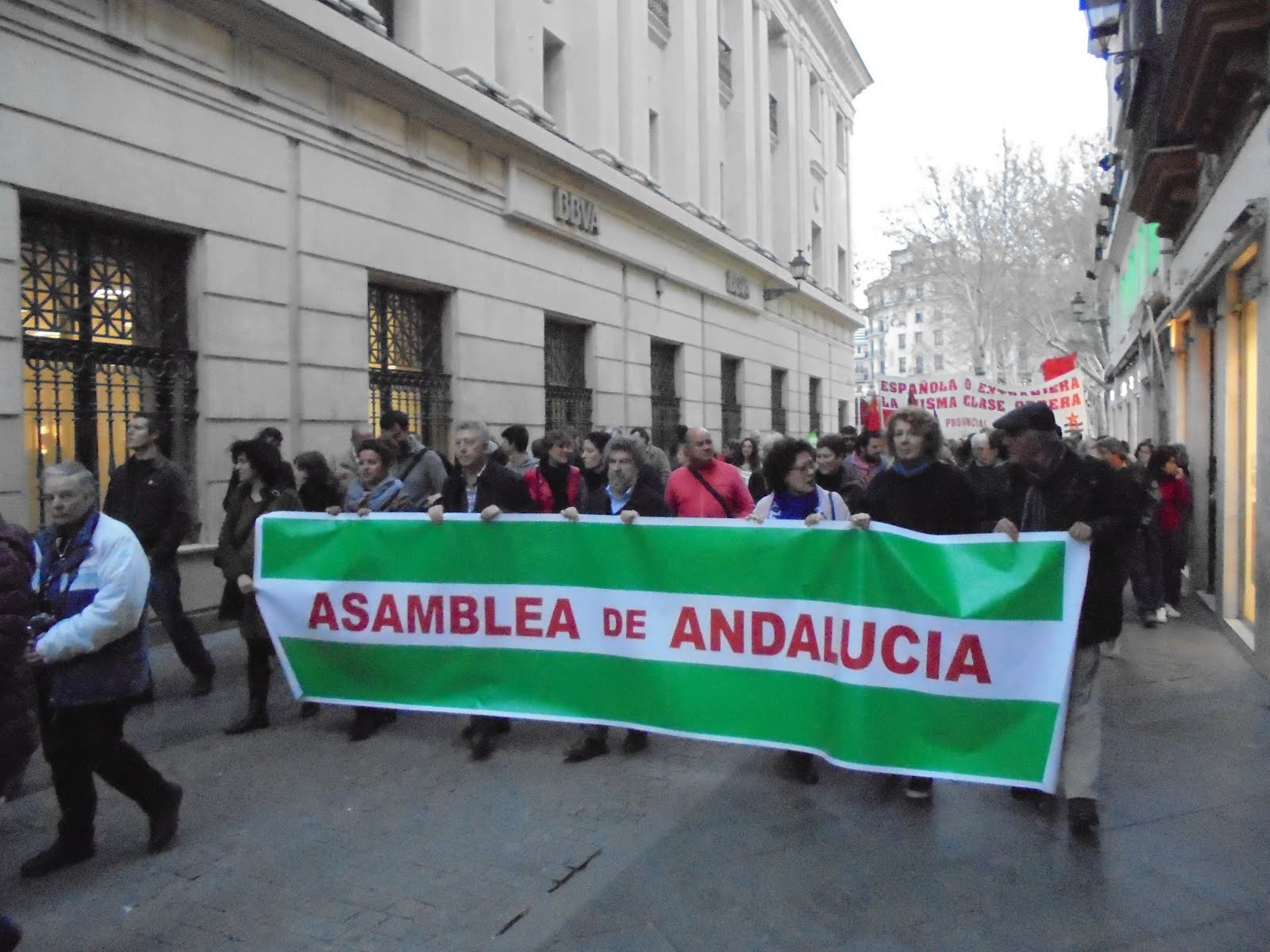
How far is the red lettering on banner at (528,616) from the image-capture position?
5328 millimetres

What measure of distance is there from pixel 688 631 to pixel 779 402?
21.7 meters

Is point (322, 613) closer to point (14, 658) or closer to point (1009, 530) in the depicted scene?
point (14, 658)

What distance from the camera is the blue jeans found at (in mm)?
6805

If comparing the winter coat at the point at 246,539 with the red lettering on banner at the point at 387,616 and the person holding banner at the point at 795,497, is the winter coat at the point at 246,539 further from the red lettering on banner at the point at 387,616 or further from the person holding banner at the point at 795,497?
the person holding banner at the point at 795,497

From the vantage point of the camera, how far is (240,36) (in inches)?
362

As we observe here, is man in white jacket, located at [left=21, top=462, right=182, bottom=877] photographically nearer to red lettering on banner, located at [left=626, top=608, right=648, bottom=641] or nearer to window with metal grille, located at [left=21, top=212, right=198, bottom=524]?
red lettering on banner, located at [left=626, top=608, right=648, bottom=641]

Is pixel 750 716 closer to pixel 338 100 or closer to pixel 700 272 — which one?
pixel 338 100

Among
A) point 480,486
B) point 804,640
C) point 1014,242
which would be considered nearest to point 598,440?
point 480,486

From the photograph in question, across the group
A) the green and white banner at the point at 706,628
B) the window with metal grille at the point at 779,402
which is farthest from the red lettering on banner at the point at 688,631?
the window with metal grille at the point at 779,402

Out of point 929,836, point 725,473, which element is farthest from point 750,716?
point 725,473

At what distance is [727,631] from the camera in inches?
192

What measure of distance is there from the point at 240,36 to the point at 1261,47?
27.7 ft

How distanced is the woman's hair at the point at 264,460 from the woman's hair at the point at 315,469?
814 millimetres

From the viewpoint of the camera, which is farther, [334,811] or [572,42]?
[572,42]
